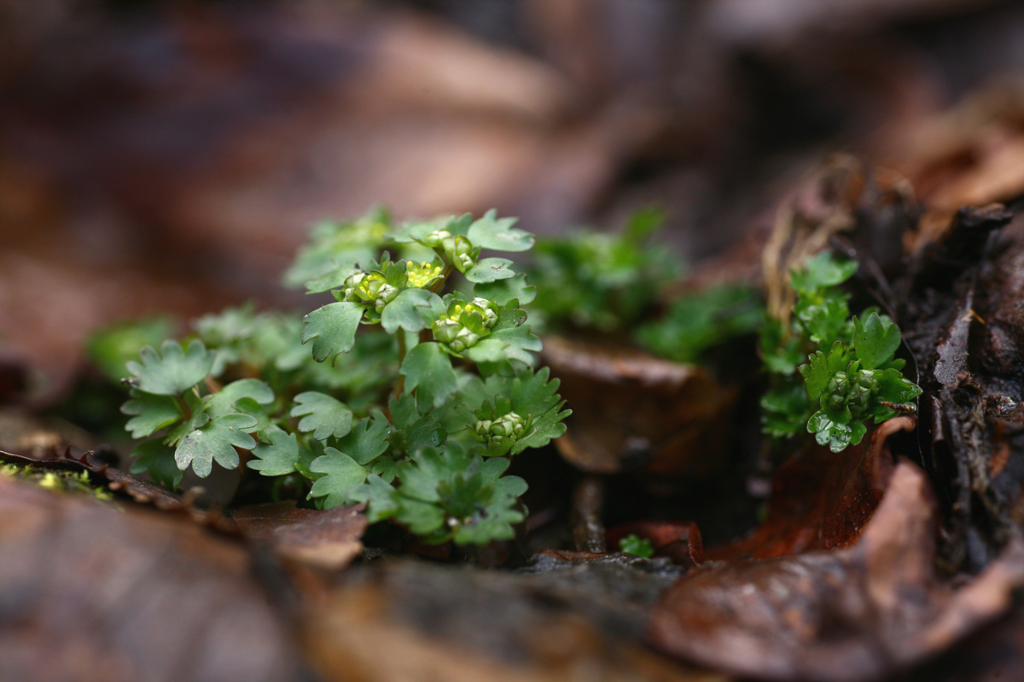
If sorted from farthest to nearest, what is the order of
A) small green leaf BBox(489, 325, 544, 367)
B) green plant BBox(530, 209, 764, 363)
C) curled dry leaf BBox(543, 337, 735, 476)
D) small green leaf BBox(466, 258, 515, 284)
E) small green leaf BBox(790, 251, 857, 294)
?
green plant BBox(530, 209, 764, 363), curled dry leaf BBox(543, 337, 735, 476), small green leaf BBox(790, 251, 857, 294), small green leaf BBox(466, 258, 515, 284), small green leaf BBox(489, 325, 544, 367)

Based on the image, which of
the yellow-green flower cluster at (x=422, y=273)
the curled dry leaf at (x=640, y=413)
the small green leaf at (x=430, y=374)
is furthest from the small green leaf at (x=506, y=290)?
the curled dry leaf at (x=640, y=413)

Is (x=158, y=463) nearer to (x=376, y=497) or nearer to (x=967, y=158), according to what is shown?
(x=376, y=497)

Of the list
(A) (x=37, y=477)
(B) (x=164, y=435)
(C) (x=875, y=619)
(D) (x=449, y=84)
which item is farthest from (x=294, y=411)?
(D) (x=449, y=84)

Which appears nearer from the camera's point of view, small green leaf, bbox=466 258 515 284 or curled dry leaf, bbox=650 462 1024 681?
curled dry leaf, bbox=650 462 1024 681

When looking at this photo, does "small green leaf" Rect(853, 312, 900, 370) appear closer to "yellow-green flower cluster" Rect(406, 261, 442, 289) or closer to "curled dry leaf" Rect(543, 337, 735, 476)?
"curled dry leaf" Rect(543, 337, 735, 476)

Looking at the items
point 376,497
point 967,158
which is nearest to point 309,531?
point 376,497

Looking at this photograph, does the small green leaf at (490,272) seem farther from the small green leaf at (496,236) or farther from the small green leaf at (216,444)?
the small green leaf at (216,444)

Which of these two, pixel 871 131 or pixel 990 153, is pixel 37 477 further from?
pixel 871 131

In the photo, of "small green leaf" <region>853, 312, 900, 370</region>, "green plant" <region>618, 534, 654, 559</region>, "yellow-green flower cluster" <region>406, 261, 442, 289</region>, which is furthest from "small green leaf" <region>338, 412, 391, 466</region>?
"small green leaf" <region>853, 312, 900, 370</region>
